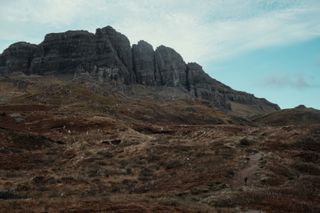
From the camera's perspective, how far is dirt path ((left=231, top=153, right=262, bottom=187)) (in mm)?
40881

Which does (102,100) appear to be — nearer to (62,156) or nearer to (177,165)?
(62,156)

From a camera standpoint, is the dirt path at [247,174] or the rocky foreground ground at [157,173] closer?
the rocky foreground ground at [157,173]

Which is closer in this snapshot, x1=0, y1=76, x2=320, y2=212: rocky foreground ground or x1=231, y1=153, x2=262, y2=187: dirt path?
x1=0, y1=76, x2=320, y2=212: rocky foreground ground

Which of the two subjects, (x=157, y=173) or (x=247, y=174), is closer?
(x=247, y=174)

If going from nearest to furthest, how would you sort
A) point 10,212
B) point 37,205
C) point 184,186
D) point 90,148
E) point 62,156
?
point 10,212 < point 37,205 < point 184,186 < point 62,156 < point 90,148

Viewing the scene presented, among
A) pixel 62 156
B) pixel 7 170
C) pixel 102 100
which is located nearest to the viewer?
pixel 7 170

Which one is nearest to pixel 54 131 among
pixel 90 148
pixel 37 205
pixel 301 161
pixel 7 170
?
pixel 90 148

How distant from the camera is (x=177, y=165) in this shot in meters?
53.0

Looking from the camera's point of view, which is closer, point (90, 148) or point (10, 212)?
point (10, 212)

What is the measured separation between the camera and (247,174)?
144ft

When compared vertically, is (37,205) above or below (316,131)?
below

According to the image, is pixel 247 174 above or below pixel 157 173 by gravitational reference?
above

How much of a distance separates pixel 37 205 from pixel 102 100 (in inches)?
5876

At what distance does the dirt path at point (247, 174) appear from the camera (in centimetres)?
4088
